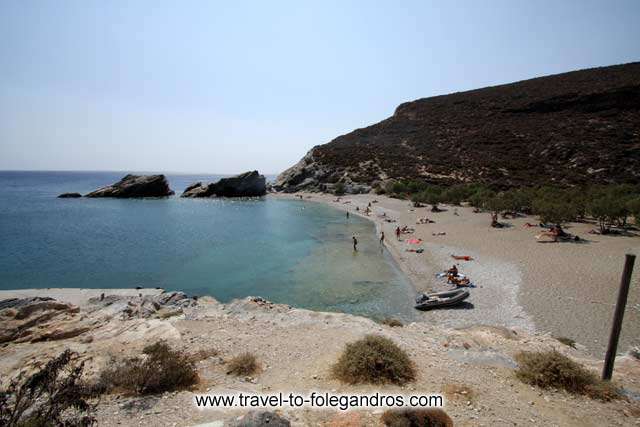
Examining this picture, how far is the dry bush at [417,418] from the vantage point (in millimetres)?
5680

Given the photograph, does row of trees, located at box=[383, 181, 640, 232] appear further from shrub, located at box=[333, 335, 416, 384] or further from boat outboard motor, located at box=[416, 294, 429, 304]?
shrub, located at box=[333, 335, 416, 384]

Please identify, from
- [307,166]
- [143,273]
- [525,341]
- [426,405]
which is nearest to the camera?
[426,405]

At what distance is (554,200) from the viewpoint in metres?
34.9

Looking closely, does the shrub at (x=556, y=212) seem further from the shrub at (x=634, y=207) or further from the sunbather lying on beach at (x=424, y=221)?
the sunbather lying on beach at (x=424, y=221)

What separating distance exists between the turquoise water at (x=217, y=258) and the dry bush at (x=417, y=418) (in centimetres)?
1009

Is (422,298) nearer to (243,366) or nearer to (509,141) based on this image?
(243,366)

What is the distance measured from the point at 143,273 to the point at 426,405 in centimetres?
2291

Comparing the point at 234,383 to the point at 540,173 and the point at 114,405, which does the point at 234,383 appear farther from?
the point at 540,173

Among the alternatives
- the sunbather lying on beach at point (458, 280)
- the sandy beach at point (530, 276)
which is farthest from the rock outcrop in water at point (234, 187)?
the sunbather lying on beach at point (458, 280)

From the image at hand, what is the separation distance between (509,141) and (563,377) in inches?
2874

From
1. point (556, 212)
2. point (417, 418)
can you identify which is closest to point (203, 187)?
point (556, 212)

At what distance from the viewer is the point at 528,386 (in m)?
7.42

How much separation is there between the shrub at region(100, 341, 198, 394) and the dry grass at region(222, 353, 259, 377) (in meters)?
0.98

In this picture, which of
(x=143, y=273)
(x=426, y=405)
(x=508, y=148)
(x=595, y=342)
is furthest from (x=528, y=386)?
(x=508, y=148)
